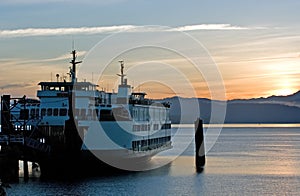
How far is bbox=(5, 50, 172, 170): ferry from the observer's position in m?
61.8

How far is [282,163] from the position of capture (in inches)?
3597

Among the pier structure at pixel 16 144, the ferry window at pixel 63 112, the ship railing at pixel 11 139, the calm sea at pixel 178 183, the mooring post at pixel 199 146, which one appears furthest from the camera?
the mooring post at pixel 199 146

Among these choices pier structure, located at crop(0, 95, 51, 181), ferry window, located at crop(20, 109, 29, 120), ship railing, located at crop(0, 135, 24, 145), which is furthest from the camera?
ferry window, located at crop(20, 109, 29, 120)

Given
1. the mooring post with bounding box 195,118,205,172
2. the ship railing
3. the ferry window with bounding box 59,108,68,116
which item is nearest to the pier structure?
the ship railing

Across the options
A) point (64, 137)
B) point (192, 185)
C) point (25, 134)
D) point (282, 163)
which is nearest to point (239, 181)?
point (192, 185)

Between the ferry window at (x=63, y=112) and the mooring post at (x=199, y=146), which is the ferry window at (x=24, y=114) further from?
the mooring post at (x=199, y=146)

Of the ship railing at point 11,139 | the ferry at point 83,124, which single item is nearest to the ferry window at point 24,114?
the ferry at point 83,124

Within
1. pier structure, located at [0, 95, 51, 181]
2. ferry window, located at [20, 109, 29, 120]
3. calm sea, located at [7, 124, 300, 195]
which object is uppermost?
ferry window, located at [20, 109, 29, 120]

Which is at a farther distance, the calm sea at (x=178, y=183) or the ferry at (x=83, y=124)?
the ferry at (x=83, y=124)

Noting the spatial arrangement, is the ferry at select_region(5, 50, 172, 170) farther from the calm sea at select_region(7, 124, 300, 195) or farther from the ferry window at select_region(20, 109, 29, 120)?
the calm sea at select_region(7, 124, 300, 195)

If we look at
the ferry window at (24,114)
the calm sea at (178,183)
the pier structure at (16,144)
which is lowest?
the calm sea at (178,183)

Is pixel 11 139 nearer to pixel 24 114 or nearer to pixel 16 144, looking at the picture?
pixel 16 144

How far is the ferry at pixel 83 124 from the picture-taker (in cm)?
6181

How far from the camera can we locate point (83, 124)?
2505 inches
